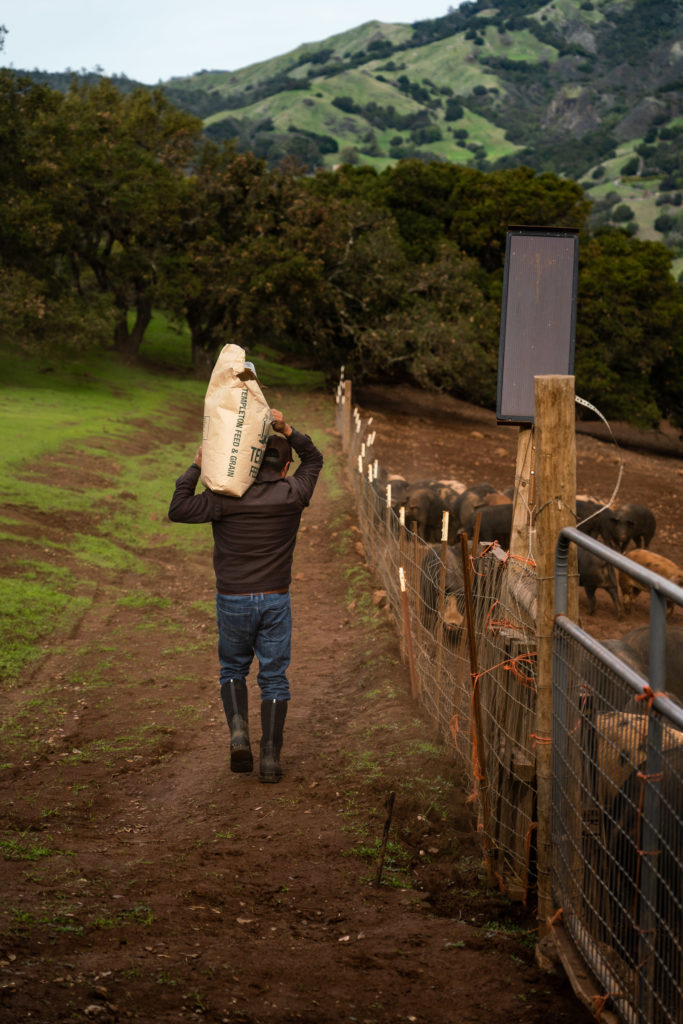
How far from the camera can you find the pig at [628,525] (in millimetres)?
13711

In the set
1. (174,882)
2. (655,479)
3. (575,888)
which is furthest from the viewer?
(655,479)

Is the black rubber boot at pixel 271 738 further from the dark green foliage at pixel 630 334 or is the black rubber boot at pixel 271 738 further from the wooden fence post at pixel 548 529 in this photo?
the dark green foliage at pixel 630 334

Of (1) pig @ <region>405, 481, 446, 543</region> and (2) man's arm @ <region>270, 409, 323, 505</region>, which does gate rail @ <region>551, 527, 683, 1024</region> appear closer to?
(2) man's arm @ <region>270, 409, 323, 505</region>

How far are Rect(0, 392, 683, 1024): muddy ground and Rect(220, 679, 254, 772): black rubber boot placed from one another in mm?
193

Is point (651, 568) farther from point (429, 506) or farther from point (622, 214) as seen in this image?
point (622, 214)

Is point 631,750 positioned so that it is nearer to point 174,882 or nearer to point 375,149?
point 174,882

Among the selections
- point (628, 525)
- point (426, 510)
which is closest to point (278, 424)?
point (426, 510)

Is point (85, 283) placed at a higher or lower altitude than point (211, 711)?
higher

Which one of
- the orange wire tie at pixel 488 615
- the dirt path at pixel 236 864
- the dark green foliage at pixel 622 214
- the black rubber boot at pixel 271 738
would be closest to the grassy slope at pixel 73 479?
the dirt path at pixel 236 864

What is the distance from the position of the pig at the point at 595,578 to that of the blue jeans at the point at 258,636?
5890 millimetres

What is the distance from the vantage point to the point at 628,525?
1371 centimetres

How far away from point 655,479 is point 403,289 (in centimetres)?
1338

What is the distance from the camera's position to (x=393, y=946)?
13.5 feet

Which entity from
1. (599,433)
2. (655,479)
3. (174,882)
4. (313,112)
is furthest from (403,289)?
(313,112)
